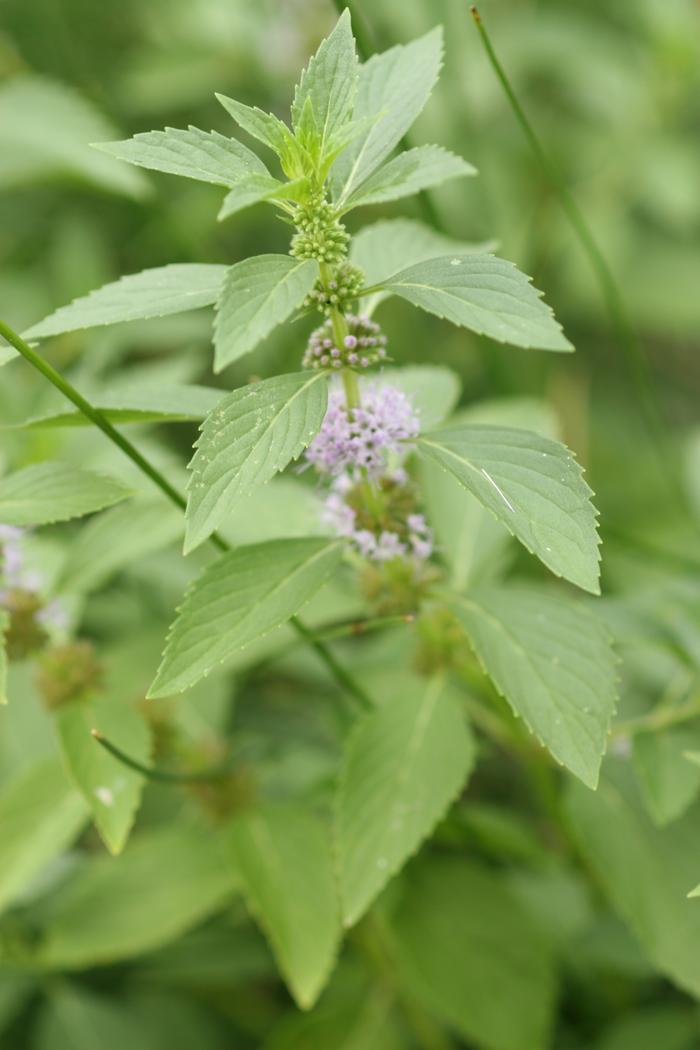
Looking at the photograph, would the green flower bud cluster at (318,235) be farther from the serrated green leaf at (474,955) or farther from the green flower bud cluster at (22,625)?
the serrated green leaf at (474,955)

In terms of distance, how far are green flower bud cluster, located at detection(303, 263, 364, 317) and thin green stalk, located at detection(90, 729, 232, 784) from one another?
46cm

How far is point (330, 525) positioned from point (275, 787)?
587 millimetres

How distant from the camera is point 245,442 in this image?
0.88 m

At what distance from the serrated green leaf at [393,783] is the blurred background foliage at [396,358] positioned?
22 cm

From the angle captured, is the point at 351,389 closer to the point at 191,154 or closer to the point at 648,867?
the point at 191,154

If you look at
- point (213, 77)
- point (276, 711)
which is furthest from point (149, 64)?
point (276, 711)

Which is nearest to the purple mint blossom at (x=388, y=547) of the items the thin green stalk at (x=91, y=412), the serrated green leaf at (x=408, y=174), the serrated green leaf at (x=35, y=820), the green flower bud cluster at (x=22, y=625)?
the thin green stalk at (x=91, y=412)

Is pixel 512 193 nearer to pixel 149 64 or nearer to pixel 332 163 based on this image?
pixel 149 64

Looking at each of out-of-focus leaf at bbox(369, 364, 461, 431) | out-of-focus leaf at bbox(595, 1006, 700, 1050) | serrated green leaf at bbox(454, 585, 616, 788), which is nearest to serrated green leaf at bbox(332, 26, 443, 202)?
out-of-focus leaf at bbox(369, 364, 461, 431)

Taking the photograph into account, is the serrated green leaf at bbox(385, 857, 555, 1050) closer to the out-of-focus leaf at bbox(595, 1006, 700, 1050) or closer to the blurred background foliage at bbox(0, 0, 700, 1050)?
the blurred background foliage at bbox(0, 0, 700, 1050)

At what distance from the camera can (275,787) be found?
1.64m

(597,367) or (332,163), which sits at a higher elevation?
(332,163)

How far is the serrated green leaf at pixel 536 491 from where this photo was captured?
0.87 metres

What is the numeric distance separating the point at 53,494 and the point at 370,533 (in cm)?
32
